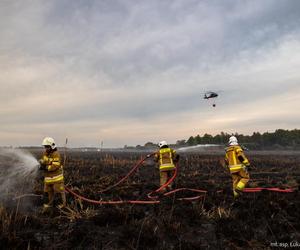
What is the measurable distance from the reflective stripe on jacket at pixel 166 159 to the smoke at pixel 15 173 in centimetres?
476

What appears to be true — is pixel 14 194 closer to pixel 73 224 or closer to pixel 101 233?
pixel 73 224

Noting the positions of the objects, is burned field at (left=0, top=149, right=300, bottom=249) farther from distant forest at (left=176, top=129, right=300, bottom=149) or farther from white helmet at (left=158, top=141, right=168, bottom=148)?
distant forest at (left=176, top=129, right=300, bottom=149)

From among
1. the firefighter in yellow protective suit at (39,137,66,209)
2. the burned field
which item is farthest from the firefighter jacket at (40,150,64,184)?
the burned field

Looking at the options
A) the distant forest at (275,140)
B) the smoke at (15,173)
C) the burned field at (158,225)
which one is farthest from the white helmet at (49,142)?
the distant forest at (275,140)

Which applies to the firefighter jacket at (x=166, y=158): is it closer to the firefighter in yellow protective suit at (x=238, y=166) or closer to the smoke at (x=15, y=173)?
the firefighter in yellow protective suit at (x=238, y=166)

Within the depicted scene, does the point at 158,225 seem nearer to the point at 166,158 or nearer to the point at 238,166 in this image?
the point at 238,166

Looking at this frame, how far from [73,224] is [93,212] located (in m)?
1.27

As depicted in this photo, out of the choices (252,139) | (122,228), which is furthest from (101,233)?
(252,139)

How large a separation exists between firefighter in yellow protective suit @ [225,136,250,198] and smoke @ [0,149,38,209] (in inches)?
249

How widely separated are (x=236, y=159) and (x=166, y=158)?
2.98 meters

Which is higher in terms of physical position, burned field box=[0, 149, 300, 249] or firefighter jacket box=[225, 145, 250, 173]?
firefighter jacket box=[225, 145, 250, 173]

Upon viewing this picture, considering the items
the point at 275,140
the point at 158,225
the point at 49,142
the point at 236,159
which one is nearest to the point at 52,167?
the point at 49,142

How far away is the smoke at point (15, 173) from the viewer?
10.9 m

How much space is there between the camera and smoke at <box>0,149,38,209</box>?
1095cm
